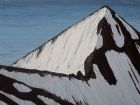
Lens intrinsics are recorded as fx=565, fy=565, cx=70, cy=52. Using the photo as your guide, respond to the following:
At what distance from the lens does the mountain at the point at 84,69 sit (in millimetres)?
21250

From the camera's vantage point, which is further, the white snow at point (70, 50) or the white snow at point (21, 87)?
the white snow at point (70, 50)

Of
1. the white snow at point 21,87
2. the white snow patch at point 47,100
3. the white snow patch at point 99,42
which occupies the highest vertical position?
the white snow patch at point 99,42

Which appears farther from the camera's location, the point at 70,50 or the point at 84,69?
the point at 70,50

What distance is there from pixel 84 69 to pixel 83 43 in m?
2.42

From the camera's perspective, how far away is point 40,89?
21.6 m

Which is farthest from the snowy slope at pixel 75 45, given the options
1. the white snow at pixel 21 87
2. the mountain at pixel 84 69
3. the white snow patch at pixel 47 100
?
the white snow at pixel 21 87

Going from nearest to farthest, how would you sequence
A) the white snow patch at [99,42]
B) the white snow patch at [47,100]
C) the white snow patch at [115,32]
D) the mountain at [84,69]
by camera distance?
the white snow patch at [47,100] → the mountain at [84,69] → the white snow patch at [99,42] → the white snow patch at [115,32]

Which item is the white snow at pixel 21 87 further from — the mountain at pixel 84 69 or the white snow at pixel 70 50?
the white snow at pixel 70 50

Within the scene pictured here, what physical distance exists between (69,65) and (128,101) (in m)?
3.22

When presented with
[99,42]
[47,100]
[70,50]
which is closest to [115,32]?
[99,42]

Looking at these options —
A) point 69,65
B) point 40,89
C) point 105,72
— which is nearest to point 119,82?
point 105,72

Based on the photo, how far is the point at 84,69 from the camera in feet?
80.0

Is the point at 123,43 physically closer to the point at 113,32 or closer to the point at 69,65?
Result: the point at 113,32

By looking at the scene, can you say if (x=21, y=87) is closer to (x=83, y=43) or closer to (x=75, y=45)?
(x=83, y=43)
